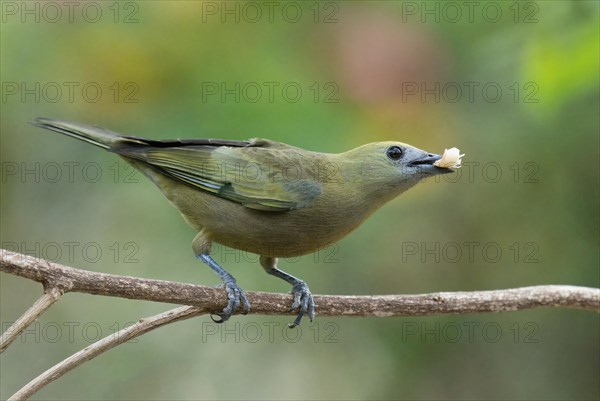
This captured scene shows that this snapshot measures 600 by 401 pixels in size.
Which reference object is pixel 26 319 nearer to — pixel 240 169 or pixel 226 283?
pixel 226 283

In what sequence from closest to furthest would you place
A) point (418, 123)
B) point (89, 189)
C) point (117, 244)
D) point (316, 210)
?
point (316, 210) < point (418, 123) < point (89, 189) < point (117, 244)

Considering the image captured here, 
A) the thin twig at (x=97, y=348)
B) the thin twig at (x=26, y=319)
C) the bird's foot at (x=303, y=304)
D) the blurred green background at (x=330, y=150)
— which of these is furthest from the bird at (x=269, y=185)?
the thin twig at (x=26, y=319)

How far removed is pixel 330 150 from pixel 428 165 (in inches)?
21.9

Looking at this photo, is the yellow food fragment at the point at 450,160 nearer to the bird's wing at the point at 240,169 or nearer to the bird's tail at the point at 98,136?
the bird's wing at the point at 240,169

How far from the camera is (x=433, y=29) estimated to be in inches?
192

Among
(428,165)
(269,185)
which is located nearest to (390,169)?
(428,165)

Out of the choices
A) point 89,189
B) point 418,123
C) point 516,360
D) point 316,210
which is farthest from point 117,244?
point 516,360

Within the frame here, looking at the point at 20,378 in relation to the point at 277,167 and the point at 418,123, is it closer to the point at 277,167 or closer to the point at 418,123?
the point at 277,167

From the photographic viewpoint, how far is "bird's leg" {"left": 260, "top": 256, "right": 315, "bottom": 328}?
4.18 metres

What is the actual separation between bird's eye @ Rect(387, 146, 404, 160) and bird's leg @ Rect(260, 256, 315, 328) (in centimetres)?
88

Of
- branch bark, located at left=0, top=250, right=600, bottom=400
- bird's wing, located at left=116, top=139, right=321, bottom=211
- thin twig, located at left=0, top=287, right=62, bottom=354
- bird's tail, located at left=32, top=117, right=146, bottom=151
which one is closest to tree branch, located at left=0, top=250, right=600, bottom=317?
branch bark, located at left=0, top=250, right=600, bottom=400

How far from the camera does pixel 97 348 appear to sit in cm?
311

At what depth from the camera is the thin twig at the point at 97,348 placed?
2.84m

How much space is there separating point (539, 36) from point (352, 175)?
1.29 meters
